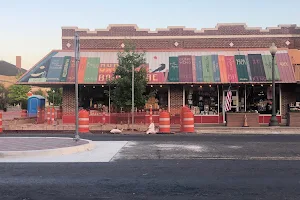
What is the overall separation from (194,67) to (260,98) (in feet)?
16.5

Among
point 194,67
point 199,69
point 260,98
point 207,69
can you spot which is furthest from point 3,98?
point 260,98

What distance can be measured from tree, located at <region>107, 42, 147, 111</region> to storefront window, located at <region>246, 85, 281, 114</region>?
7491 millimetres

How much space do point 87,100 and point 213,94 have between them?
875 centimetres

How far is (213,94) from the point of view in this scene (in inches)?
1118

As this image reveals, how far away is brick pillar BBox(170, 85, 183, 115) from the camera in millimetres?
28109

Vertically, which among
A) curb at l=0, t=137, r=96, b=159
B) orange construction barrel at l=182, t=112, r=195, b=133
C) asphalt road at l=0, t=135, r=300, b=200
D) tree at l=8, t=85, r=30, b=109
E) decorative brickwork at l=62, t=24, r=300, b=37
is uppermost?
decorative brickwork at l=62, t=24, r=300, b=37

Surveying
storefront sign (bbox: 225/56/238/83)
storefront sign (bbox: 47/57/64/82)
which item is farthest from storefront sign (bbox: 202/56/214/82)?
storefront sign (bbox: 47/57/64/82)

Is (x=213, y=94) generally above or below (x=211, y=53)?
below

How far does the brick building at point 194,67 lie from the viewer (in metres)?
27.0

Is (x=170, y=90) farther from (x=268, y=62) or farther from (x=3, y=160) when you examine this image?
(x=3, y=160)

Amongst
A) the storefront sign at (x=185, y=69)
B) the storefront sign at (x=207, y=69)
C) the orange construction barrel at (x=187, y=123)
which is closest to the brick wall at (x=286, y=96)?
the storefront sign at (x=207, y=69)

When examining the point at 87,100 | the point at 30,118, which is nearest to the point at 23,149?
the point at 87,100

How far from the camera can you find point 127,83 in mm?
25109

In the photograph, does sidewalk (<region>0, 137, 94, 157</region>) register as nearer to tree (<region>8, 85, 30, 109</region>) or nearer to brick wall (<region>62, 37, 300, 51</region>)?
brick wall (<region>62, 37, 300, 51</region>)
